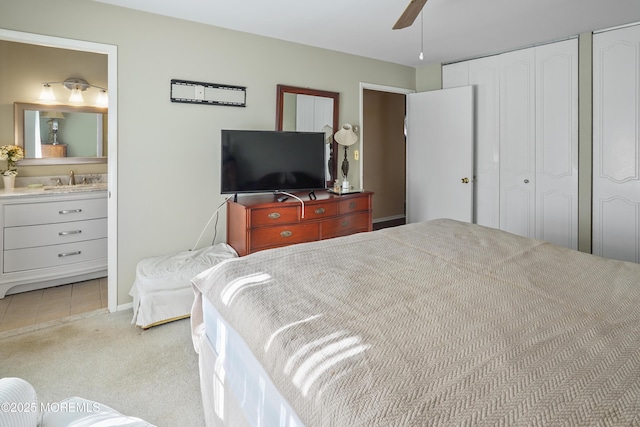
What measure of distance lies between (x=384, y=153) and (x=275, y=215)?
370 centimetres

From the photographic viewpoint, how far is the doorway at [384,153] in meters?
6.08

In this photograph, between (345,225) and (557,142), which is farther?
(557,142)

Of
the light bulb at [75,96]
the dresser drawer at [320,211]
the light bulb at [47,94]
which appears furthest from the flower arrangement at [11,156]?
the dresser drawer at [320,211]

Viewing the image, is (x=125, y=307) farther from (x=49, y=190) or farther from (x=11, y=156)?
(x=11, y=156)

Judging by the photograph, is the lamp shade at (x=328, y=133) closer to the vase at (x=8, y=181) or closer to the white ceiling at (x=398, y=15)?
the white ceiling at (x=398, y=15)

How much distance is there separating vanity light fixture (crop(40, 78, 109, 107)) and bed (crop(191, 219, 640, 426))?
134 inches

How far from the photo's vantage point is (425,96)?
4.58 metres

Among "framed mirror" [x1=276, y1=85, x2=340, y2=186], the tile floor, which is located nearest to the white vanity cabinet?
the tile floor

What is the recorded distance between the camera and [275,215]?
3.13m

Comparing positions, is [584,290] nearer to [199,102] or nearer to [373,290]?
[373,290]

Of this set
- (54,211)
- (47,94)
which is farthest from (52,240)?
(47,94)

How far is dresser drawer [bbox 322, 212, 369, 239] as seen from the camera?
3457mm

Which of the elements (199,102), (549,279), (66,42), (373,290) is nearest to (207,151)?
(199,102)

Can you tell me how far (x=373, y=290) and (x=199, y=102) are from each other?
2.55 metres
